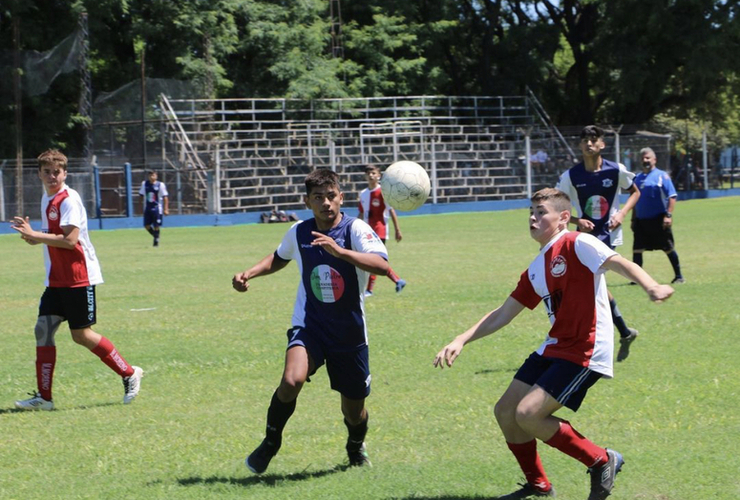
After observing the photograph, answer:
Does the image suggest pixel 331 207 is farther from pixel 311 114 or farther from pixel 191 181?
pixel 311 114

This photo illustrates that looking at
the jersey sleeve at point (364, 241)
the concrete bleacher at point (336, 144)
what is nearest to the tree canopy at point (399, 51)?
the concrete bleacher at point (336, 144)

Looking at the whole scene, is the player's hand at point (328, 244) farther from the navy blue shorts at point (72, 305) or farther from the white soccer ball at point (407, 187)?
the navy blue shorts at point (72, 305)

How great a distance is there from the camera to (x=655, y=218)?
49.2ft

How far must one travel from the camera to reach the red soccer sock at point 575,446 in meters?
4.95

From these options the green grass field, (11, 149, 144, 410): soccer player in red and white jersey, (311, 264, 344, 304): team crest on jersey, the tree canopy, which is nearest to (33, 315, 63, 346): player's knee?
(11, 149, 144, 410): soccer player in red and white jersey

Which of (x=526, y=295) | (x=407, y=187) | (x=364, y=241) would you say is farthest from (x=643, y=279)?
(x=407, y=187)

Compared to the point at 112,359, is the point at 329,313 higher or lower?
higher

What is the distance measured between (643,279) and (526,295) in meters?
0.80

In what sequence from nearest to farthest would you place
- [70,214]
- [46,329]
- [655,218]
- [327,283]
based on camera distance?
1. [327,283]
2. [70,214]
3. [46,329]
4. [655,218]

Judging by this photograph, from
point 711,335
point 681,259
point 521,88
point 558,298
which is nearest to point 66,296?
point 558,298

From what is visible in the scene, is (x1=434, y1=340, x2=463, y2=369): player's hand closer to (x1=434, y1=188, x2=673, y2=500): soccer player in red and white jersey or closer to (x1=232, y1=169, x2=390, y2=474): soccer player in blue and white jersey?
(x1=434, y1=188, x2=673, y2=500): soccer player in red and white jersey

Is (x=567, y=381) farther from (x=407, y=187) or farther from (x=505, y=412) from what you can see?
(x=407, y=187)

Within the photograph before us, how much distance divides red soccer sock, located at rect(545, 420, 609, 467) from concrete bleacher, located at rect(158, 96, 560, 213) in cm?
3322

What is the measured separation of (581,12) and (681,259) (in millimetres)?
36237
